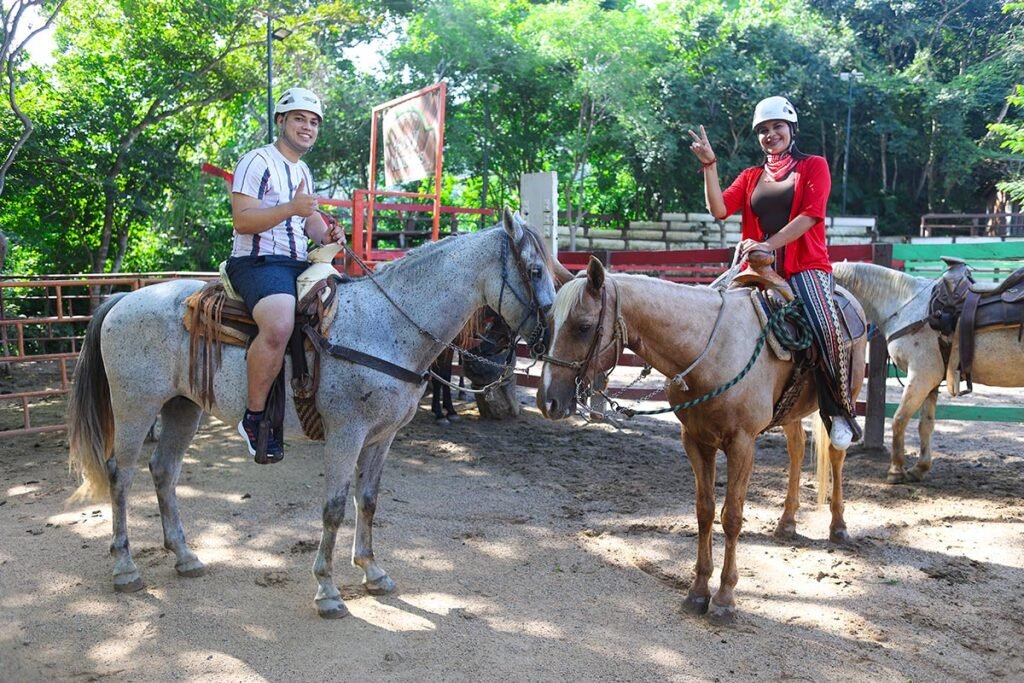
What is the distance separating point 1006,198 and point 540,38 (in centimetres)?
1741

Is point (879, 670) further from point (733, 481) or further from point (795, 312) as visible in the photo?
point (795, 312)

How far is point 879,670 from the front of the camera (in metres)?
Result: 3.20

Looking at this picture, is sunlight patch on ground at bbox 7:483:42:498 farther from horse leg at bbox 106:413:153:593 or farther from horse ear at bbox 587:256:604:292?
horse ear at bbox 587:256:604:292

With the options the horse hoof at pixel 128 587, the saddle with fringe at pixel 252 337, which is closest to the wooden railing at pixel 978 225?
the saddle with fringe at pixel 252 337

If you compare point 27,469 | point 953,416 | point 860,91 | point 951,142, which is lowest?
point 27,469

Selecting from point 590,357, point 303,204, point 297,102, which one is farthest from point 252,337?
point 590,357

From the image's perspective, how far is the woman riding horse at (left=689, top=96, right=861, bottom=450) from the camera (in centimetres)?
397

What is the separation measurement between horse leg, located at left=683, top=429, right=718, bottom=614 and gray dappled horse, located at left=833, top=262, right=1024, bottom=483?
2.88 m

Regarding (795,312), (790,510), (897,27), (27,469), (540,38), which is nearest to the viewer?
(795,312)

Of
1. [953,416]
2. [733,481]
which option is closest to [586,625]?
[733,481]

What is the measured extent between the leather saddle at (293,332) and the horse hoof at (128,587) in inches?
39.7

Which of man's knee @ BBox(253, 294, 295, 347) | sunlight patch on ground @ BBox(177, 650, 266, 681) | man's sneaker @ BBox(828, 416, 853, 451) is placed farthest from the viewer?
man's sneaker @ BBox(828, 416, 853, 451)

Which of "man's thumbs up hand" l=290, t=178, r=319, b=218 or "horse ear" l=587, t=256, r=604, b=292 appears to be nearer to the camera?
"horse ear" l=587, t=256, r=604, b=292

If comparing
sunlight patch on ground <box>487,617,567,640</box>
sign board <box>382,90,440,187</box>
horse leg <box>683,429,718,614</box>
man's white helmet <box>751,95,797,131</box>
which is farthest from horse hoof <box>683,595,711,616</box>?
sign board <box>382,90,440,187</box>
